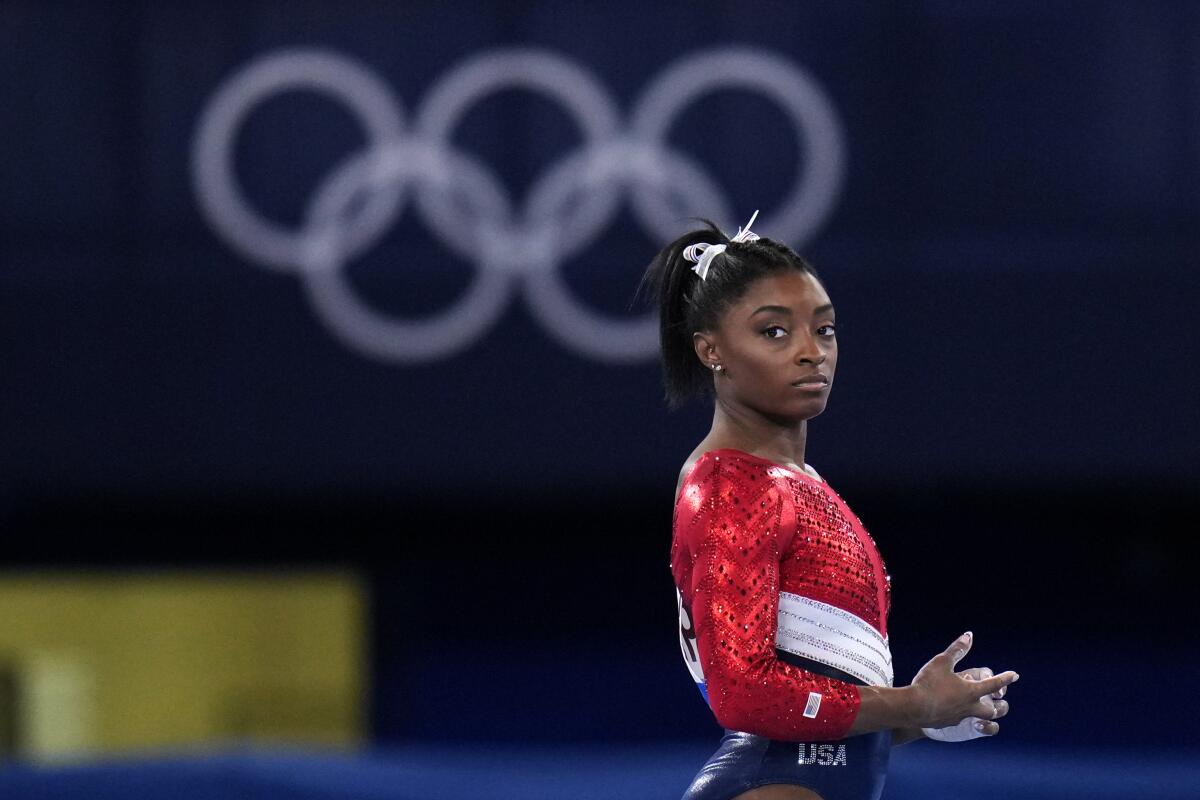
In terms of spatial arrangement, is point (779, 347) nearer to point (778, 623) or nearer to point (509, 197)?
point (778, 623)

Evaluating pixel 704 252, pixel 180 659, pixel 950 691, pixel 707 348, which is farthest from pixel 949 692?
pixel 180 659

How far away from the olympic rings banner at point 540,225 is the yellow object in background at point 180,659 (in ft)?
5.70

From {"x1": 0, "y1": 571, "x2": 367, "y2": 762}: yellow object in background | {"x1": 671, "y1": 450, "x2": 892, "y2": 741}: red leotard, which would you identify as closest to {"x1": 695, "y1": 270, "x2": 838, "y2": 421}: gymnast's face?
{"x1": 671, "y1": 450, "x2": 892, "y2": 741}: red leotard

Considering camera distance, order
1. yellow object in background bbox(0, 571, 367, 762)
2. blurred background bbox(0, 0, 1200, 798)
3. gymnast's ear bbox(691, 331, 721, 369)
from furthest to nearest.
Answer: yellow object in background bbox(0, 571, 367, 762) → blurred background bbox(0, 0, 1200, 798) → gymnast's ear bbox(691, 331, 721, 369)

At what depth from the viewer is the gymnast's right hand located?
249 cm

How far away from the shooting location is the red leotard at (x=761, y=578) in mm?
2465

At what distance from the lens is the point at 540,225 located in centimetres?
745

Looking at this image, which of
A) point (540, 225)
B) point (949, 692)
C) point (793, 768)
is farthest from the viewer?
point (540, 225)

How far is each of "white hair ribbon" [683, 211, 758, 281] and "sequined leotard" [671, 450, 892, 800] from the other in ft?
0.97

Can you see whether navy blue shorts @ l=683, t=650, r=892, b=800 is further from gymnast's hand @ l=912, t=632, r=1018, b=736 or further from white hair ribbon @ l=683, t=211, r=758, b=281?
white hair ribbon @ l=683, t=211, r=758, b=281

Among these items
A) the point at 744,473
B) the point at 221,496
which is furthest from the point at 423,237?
the point at 744,473

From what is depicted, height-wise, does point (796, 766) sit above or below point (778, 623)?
below

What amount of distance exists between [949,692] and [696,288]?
74cm

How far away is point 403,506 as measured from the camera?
8273mm
